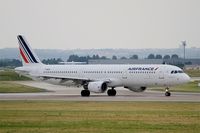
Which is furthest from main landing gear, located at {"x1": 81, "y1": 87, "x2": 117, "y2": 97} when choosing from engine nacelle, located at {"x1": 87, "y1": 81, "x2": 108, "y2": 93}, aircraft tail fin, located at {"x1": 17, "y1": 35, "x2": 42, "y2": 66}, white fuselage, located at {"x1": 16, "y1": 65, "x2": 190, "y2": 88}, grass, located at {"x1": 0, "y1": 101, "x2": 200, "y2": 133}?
grass, located at {"x1": 0, "y1": 101, "x2": 200, "y2": 133}

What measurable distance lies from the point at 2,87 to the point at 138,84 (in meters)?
21.6

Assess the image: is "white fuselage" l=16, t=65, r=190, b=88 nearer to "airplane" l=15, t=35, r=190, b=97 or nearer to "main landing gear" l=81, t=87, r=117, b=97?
"airplane" l=15, t=35, r=190, b=97

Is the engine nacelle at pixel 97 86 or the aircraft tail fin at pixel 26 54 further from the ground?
the aircraft tail fin at pixel 26 54

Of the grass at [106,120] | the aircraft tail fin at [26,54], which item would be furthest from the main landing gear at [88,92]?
the grass at [106,120]

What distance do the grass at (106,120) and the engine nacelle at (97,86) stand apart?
19688 mm

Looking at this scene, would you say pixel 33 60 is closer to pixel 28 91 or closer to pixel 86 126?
pixel 28 91

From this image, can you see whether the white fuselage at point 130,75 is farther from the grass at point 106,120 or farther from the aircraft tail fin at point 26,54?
the grass at point 106,120

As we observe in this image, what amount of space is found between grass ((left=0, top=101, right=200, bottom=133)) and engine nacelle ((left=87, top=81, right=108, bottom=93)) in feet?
64.6

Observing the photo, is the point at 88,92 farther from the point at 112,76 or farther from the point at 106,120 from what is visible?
the point at 106,120

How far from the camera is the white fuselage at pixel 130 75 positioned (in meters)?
64.8

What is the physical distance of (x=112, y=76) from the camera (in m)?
67.1

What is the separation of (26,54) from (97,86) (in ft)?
43.3

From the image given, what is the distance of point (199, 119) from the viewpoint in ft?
117

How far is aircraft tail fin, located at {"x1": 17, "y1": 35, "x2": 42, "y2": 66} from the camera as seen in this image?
7450 centimetres
